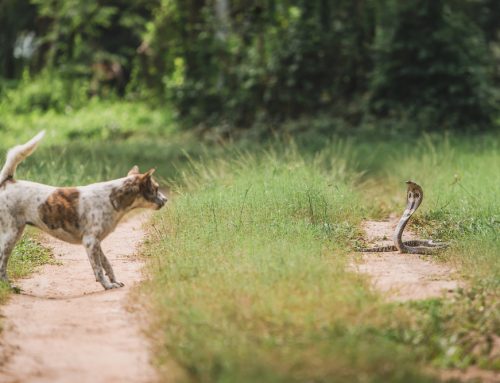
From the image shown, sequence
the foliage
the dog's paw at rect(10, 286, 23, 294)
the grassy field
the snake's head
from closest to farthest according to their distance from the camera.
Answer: the grassy field, the dog's paw at rect(10, 286, 23, 294), the snake's head, the foliage

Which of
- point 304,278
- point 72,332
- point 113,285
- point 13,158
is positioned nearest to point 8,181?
point 13,158

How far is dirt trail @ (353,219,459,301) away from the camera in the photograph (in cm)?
715

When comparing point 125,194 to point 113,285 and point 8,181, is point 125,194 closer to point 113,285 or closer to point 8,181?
point 113,285

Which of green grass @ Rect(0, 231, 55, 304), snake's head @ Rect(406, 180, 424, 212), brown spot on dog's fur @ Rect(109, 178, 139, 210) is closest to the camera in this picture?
brown spot on dog's fur @ Rect(109, 178, 139, 210)

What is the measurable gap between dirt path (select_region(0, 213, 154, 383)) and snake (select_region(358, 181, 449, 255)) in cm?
265

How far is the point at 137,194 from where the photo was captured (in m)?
8.30

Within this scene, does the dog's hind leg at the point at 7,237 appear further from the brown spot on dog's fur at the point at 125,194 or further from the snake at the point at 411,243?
the snake at the point at 411,243

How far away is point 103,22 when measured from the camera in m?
30.3

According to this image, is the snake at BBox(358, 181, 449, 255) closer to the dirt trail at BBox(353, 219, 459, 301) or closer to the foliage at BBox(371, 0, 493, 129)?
the dirt trail at BBox(353, 219, 459, 301)

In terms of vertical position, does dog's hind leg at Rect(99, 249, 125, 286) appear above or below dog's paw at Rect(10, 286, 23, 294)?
above

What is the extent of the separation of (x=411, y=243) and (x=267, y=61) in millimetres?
15843

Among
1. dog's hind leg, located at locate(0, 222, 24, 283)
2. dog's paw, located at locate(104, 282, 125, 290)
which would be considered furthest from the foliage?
dog's hind leg, located at locate(0, 222, 24, 283)

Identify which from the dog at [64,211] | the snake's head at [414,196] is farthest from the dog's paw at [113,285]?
the snake's head at [414,196]

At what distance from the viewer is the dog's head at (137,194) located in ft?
26.9
